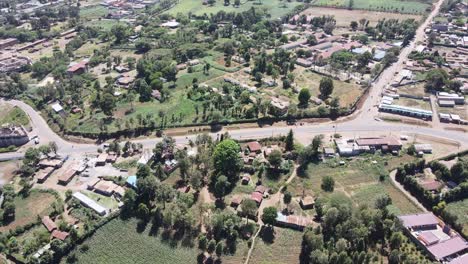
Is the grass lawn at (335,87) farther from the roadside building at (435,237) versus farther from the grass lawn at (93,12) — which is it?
the grass lawn at (93,12)

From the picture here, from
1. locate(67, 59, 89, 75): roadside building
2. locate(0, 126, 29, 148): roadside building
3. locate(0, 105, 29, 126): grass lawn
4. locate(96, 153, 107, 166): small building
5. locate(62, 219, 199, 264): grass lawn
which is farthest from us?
locate(67, 59, 89, 75): roadside building

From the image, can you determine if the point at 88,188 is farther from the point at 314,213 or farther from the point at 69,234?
the point at 314,213

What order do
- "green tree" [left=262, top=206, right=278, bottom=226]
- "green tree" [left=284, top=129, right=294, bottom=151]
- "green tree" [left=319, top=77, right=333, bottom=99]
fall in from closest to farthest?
"green tree" [left=262, top=206, right=278, bottom=226]
"green tree" [left=284, top=129, right=294, bottom=151]
"green tree" [left=319, top=77, right=333, bottom=99]

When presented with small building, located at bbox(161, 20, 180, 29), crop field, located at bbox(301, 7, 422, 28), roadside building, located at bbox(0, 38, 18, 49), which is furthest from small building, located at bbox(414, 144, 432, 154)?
roadside building, located at bbox(0, 38, 18, 49)

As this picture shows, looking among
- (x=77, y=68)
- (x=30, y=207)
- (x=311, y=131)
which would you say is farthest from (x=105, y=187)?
(x=77, y=68)

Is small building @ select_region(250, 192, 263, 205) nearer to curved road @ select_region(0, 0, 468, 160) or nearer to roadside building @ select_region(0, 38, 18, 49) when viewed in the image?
curved road @ select_region(0, 0, 468, 160)

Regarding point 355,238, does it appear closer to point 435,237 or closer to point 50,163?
point 435,237

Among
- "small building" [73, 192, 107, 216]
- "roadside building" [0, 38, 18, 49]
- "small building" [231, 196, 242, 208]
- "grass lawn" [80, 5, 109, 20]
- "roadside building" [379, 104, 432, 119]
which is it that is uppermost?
"grass lawn" [80, 5, 109, 20]
